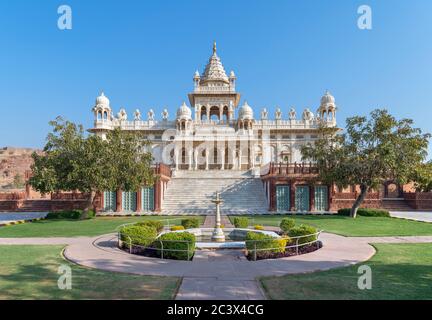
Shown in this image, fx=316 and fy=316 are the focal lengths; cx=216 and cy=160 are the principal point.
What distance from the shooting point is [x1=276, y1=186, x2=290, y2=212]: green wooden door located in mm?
30984

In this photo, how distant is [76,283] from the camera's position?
8.34 metres

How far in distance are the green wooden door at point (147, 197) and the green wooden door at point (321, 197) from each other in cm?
1631

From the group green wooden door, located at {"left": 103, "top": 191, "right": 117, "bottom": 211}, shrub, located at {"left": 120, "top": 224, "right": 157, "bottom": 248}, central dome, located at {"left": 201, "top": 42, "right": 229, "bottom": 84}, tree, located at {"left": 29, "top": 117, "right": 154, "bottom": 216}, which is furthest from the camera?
central dome, located at {"left": 201, "top": 42, "right": 229, "bottom": 84}

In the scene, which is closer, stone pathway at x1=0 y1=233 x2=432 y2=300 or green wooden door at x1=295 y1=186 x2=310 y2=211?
stone pathway at x1=0 y1=233 x2=432 y2=300

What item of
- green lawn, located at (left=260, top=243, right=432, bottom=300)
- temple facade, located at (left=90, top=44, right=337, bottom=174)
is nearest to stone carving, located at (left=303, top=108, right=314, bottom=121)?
temple facade, located at (left=90, top=44, right=337, bottom=174)

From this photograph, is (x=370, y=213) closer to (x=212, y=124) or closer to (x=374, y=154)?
(x=374, y=154)

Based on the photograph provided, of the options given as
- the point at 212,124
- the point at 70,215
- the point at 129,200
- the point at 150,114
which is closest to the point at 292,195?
the point at 129,200

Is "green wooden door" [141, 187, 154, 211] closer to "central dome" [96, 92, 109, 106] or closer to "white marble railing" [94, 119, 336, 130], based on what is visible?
"white marble railing" [94, 119, 336, 130]

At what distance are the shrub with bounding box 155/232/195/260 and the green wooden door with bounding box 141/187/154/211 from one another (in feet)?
63.3

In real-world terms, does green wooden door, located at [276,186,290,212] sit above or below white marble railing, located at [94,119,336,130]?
below

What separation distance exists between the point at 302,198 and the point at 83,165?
20.3 meters

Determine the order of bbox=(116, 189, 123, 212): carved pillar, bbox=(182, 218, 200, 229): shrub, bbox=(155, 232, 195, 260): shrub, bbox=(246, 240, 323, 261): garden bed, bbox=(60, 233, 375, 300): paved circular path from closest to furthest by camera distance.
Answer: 1. bbox=(60, 233, 375, 300): paved circular path
2. bbox=(155, 232, 195, 260): shrub
3. bbox=(246, 240, 323, 261): garden bed
4. bbox=(182, 218, 200, 229): shrub
5. bbox=(116, 189, 123, 212): carved pillar

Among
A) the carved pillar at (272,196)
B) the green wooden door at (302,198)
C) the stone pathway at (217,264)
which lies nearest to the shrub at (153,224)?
the stone pathway at (217,264)
